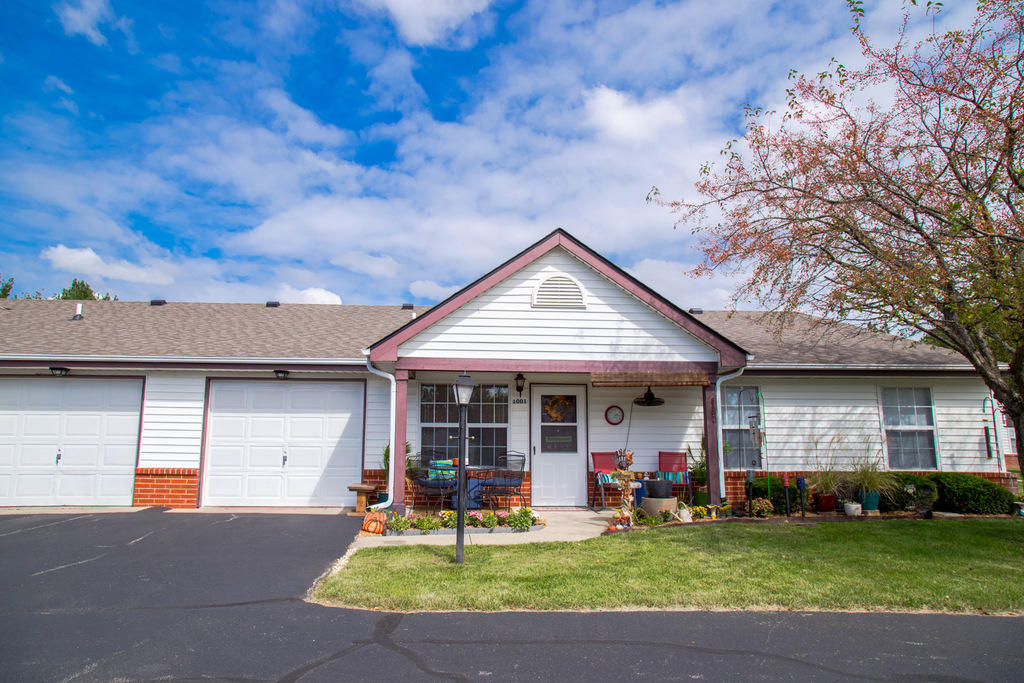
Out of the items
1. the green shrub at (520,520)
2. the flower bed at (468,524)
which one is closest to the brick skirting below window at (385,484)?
the flower bed at (468,524)

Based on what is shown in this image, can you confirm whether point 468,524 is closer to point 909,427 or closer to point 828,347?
point 828,347

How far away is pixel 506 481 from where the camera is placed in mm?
11102

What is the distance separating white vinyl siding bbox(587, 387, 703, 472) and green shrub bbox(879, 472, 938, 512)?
3.37 meters

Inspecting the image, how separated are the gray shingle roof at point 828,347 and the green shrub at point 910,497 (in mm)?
2510

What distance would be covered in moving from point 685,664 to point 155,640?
4212 mm

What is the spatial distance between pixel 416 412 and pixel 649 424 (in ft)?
15.4

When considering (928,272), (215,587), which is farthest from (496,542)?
(928,272)

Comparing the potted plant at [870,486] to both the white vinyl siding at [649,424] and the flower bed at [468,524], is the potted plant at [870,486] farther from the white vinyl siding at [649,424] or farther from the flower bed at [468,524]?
the flower bed at [468,524]

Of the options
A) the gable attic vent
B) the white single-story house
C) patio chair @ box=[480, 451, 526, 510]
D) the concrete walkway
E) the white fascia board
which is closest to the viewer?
the concrete walkway

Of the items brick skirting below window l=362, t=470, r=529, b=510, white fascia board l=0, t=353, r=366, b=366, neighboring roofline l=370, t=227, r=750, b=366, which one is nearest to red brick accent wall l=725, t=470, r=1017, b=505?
neighboring roofline l=370, t=227, r=750, b=366

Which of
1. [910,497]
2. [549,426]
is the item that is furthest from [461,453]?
[910,497]

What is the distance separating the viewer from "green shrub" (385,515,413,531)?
30.5ft

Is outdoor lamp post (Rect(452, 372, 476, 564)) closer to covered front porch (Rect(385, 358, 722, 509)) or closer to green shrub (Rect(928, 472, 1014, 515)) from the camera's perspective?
covered front porch (Rect(385, 358, 722, 509))

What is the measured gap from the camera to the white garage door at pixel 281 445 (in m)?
12.0
